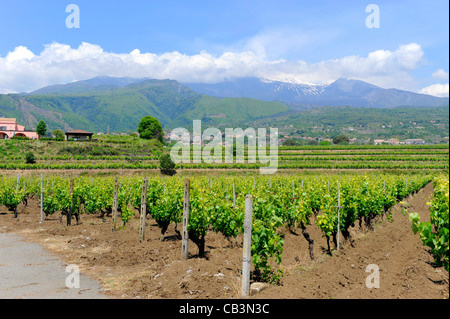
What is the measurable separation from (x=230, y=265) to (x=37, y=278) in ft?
15.2

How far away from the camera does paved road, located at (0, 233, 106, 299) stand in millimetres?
7273

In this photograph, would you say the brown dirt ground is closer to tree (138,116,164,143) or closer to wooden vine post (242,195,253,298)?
wooden vine post (242,195,253,298)

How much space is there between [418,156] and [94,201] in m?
58.0

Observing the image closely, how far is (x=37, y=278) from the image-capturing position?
27.9ft

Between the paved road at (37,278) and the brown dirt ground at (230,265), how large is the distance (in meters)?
0.37

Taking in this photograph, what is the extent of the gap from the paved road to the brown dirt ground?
0.37m

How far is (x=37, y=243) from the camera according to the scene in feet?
42.0

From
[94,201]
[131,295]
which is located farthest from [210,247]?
[94,201]

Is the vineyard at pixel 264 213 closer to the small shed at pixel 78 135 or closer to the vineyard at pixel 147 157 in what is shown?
the vineyard at pixel 147 157

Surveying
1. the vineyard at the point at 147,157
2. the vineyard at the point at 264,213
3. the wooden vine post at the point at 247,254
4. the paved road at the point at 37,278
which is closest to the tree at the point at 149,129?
the vineyard at the point at 147,157

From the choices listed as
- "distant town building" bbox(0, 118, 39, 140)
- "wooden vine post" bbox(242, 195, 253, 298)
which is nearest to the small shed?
"distant town building" bbox(0, 118, 39, 140)

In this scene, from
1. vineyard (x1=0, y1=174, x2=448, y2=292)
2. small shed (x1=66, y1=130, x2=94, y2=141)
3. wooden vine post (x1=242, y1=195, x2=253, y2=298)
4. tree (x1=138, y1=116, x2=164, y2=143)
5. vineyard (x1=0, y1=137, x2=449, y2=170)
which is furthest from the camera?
tree (x1=138, y1=116, x2=164, y2=143)

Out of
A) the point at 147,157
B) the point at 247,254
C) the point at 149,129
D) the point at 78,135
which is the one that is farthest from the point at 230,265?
the point at 149,129
